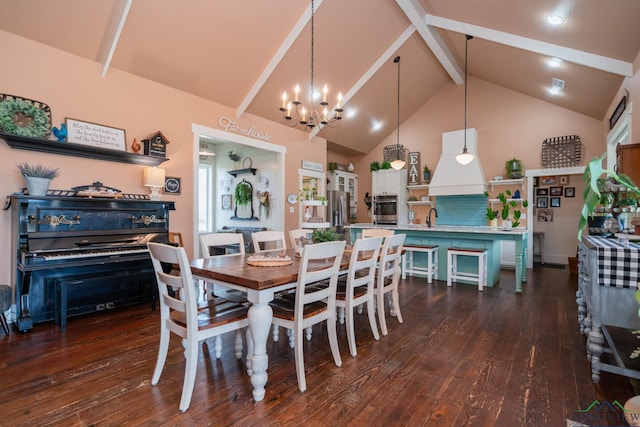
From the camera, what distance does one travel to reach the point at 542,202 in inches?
269

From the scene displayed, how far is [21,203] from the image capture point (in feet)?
9.23

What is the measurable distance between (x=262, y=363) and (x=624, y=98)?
5044 mm

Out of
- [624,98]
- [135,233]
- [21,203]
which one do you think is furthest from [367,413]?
[624,98]

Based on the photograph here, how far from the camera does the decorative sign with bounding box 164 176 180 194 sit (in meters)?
4.25

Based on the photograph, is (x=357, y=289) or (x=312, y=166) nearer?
(x=357, y=289)

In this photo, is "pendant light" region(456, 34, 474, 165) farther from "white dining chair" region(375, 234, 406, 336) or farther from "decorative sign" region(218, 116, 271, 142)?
"decorative sign" region(218, 116, 271, 142)

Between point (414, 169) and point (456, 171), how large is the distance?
1.26m

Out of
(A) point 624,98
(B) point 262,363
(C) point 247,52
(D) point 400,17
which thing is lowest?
(B) point 262,363

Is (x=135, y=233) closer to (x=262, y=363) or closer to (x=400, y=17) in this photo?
(x=262, y=363)

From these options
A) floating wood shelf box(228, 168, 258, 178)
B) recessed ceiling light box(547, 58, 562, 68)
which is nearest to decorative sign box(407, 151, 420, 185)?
recessed ceiling light box(547, 58, 562, 68)

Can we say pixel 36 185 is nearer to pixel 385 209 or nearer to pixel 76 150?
pixel 76 150

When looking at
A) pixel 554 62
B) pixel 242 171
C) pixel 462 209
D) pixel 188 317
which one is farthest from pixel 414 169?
pixel 188 317

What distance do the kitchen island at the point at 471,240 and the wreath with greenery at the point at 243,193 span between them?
3.15 meters

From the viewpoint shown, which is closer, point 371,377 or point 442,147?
point 371,377
